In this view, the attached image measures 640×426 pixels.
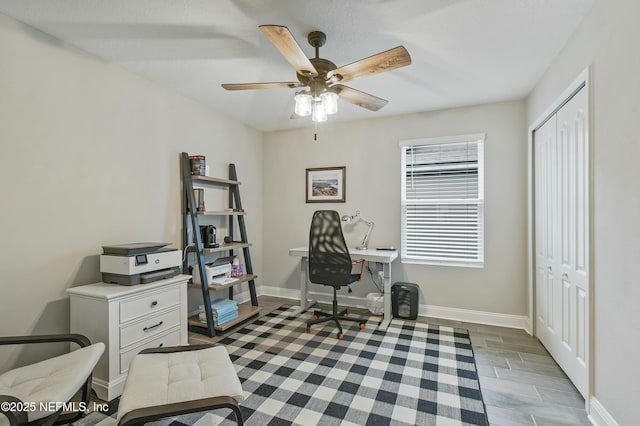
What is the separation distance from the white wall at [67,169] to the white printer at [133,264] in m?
0.25

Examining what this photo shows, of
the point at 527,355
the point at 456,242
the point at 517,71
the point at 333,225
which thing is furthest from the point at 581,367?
the point at 517,71

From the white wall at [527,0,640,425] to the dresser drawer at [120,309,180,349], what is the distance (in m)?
2.85

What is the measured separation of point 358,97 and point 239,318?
254 cm

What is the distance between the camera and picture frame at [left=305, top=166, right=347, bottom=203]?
4121 millimetres

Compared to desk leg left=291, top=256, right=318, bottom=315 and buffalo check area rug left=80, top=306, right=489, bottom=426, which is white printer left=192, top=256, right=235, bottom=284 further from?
desk leg left=291, top=256, right=318, bottom=315

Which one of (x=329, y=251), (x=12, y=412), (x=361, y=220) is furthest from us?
(x=361, y=220)

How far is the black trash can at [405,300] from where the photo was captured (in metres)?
3.46

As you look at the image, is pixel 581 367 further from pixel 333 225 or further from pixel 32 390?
pixel 32 390

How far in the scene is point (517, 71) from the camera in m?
2.65

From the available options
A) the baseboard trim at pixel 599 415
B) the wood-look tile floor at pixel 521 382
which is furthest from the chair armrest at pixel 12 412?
the baseboard trim at pixel 599 415

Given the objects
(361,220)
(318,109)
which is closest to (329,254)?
(361,220)

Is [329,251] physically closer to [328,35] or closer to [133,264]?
[133,264]

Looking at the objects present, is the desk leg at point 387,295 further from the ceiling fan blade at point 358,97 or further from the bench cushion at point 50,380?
the bench cushion at point 50,380

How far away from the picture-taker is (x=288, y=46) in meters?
1.65
